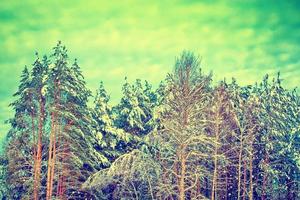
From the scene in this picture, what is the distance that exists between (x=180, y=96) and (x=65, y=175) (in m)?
Answer: 11.8

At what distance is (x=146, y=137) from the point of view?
102 feet

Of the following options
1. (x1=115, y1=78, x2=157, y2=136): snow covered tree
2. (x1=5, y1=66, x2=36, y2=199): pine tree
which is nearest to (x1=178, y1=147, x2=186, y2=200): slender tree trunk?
(x1=5, y1=66, x2=36, y2=199): pine tree

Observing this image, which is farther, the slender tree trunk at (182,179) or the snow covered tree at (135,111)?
A: the snow covered tree at (135,111)

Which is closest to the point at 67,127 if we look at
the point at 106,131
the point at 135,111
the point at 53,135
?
the point at 53,135

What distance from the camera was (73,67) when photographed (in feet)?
98.8

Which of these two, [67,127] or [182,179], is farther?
[67,127]

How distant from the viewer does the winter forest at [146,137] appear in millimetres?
22625

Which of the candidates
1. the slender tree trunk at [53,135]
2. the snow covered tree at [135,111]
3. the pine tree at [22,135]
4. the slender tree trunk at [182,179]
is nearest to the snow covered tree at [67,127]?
the slender tree trunk at [53,135]

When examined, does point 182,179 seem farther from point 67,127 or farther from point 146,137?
point 67,127

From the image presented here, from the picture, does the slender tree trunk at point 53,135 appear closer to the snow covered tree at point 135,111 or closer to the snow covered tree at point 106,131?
the snow covered tree at point 106,131

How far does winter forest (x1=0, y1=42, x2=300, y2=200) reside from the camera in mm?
22625

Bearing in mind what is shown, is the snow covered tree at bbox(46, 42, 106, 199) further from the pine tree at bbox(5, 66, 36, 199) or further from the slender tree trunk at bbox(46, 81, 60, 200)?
→ the pine tree at bbox(5, 66, 36, 199)

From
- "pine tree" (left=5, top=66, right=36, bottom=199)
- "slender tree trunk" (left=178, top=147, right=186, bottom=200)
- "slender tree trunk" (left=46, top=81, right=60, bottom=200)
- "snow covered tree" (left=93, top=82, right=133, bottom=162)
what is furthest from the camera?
"snow covered tree" (left=93, top=82, right=133, bottom=162)

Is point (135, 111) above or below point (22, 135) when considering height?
above
